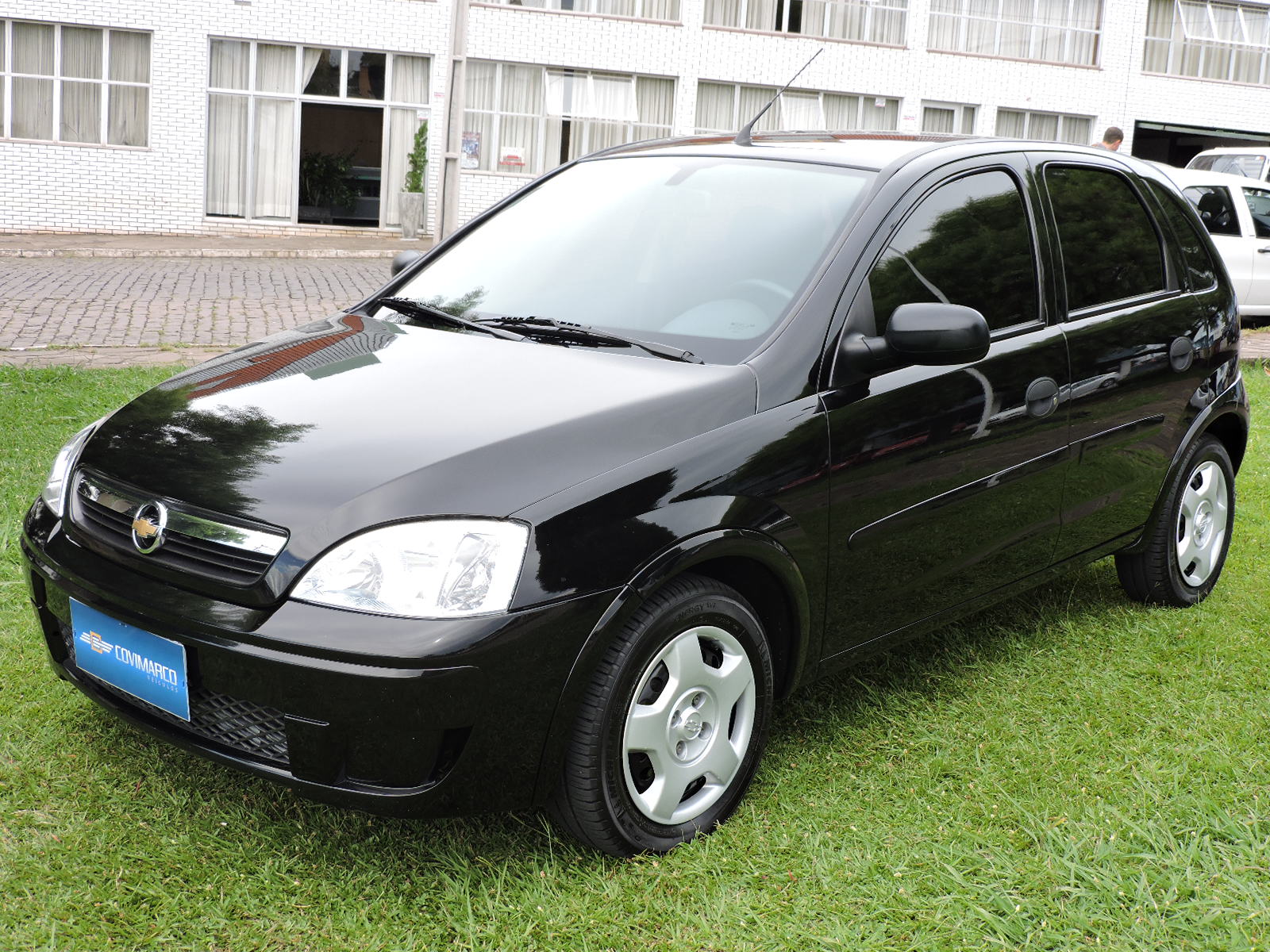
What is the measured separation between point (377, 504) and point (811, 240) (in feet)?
4.61

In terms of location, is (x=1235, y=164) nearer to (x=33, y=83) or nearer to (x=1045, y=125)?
(x=1045, y=125)

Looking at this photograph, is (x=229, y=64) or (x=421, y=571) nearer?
(x=421, y=571)

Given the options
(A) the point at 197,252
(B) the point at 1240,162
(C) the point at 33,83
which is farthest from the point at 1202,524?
(C) the point at 33,83

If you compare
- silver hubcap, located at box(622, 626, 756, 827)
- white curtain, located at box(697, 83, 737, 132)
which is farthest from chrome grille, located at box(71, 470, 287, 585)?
white curtain, located at box(697, 83, 737, 132)

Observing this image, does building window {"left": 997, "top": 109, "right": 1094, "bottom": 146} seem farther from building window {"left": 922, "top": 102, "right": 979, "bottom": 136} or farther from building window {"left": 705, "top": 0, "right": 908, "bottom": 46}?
building window {"left": 705, "top": 0, "right": 908, "bottom": 46}

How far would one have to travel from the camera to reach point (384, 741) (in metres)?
2.48

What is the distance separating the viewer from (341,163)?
73.7 feet

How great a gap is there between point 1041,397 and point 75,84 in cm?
2075

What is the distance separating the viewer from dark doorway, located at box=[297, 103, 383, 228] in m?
22.1

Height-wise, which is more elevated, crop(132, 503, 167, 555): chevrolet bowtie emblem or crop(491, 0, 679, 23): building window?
crop(491, 0, 679, 23): building window

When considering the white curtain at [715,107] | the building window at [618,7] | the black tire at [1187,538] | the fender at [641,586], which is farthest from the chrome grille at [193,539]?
the white curtain at [715,107]

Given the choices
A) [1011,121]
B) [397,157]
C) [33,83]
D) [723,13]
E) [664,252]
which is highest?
[723,13]

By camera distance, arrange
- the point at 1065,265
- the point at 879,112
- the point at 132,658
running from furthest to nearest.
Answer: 1. the point at 879,112
2. the point at 1065,265
3. the point at 132,658

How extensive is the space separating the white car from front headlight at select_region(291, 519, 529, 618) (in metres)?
12.7
